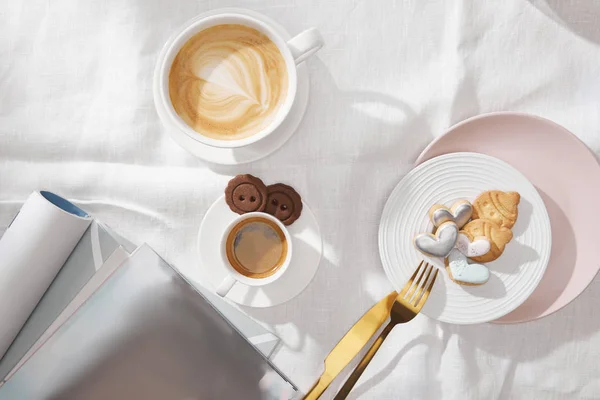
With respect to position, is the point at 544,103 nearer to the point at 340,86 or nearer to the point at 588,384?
the point at 340,86

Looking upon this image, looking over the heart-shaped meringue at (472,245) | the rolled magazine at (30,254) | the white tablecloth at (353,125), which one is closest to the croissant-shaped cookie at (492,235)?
the heart-shaped meringue at (472,245)

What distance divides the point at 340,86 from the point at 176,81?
229 mm

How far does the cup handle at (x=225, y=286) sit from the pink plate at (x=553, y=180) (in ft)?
0.98

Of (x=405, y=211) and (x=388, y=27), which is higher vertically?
(x=388, y=27)

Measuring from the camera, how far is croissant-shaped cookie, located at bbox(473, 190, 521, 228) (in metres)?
0.77

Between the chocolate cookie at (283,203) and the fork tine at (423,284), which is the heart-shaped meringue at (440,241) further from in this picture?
the chocolate cookie at (283,203)

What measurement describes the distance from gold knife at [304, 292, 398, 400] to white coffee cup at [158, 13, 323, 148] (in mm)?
286

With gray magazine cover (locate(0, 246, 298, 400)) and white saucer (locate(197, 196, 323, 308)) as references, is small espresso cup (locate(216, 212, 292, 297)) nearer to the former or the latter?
white saucer (locate(197, 196, 323, 308))

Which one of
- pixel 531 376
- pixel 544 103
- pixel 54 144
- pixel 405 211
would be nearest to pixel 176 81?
pixel 54 144

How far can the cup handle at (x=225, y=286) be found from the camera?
2.57 feet

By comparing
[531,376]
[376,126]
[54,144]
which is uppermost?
[376,126]

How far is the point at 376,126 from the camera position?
848mm

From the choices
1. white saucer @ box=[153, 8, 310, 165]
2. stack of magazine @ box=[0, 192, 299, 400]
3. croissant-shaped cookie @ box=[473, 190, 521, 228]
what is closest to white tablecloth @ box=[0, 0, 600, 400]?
white saucer @ box=[153, 8, 310, 165]

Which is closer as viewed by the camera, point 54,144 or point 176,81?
point 176,81
